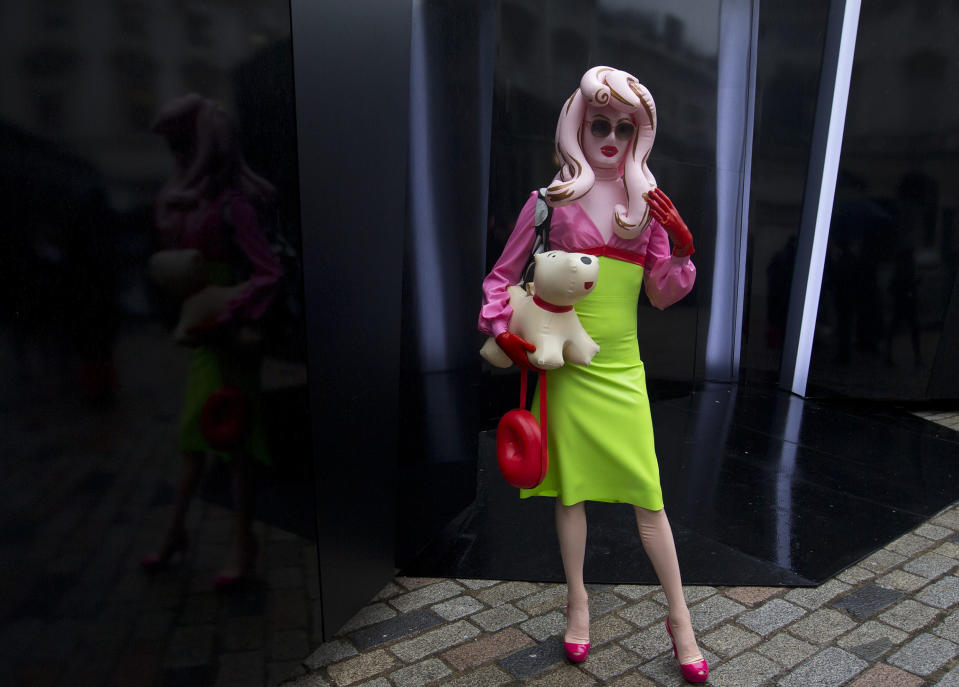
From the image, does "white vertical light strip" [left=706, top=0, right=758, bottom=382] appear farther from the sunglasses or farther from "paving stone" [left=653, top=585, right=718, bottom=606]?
the sunglasses

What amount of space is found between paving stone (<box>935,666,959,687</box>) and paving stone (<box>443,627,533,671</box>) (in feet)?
4.89

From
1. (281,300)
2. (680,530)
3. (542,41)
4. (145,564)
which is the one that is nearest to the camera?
(145,564)

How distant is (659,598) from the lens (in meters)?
3.32

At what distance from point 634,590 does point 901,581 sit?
1.26m

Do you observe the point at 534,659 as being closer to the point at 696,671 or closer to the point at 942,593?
the point at 696,671

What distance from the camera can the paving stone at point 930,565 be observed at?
358cm

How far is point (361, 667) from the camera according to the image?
9.28 ft

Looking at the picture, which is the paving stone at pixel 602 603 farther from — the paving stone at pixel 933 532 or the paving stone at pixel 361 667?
the paving stone at pixel 933 532

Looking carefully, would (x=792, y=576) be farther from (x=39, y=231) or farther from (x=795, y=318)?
(x=795, y=318)

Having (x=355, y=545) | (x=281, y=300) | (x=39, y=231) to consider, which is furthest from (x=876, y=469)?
(x=39, y=231)

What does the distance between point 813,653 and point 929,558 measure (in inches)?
49.8

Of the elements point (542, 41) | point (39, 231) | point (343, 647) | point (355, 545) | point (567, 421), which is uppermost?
point (542, 41)

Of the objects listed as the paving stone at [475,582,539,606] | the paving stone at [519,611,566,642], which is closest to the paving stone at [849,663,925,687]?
the paving stone at [519,611,566,642]

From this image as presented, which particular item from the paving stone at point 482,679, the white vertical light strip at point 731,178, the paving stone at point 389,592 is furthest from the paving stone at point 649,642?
the white vertical light strip at point 731,178
